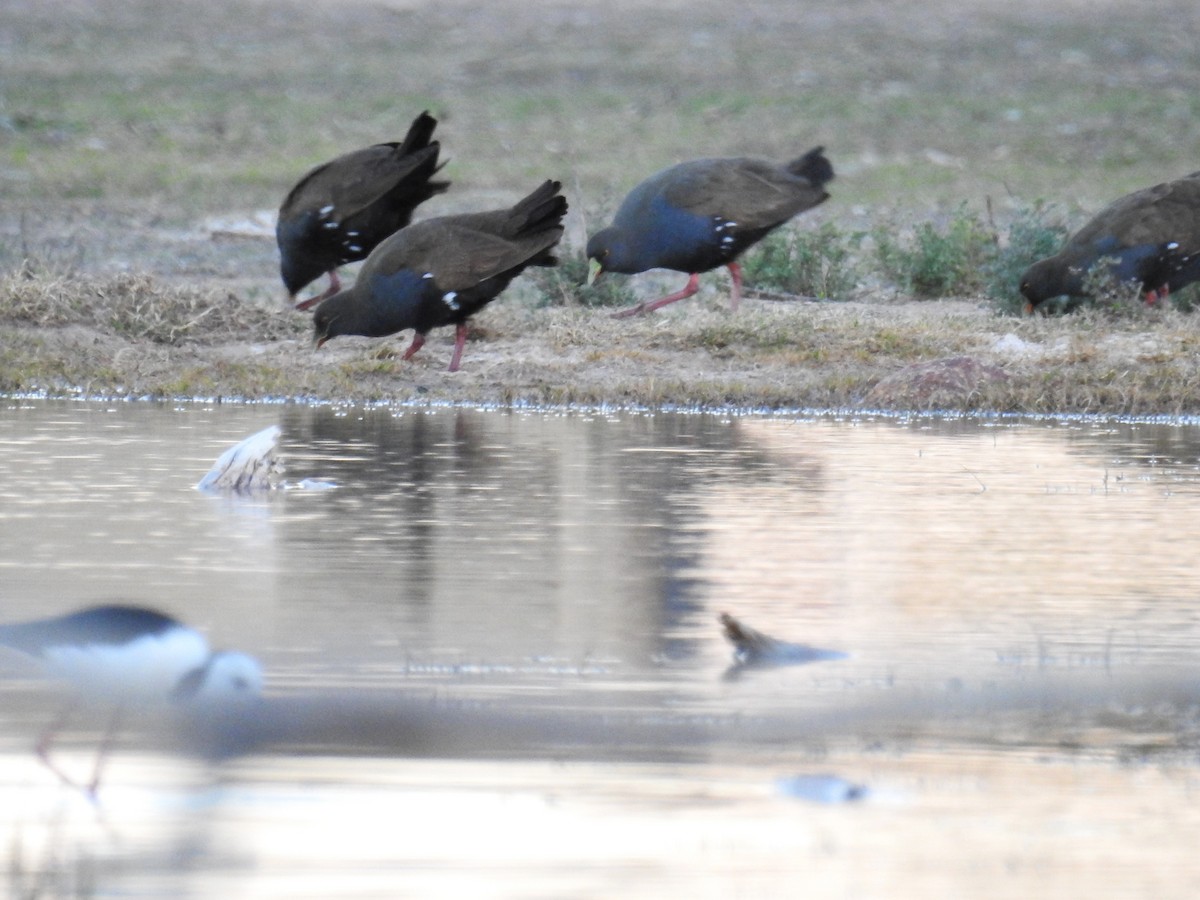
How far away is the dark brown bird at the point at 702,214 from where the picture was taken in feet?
49.8

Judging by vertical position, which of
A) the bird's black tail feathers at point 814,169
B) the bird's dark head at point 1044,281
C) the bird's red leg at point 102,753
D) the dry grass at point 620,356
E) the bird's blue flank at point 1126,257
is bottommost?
the bird's red leg at point 102,753

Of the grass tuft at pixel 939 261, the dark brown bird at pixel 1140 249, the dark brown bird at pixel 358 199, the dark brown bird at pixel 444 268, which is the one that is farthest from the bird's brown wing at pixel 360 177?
the dark brown bird at pixel 1140 249

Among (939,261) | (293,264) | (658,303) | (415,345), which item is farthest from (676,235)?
(939,261)

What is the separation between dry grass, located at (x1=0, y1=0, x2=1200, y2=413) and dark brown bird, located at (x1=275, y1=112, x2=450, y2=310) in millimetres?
598

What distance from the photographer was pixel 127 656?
18.1 ft

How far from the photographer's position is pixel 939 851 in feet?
16.2

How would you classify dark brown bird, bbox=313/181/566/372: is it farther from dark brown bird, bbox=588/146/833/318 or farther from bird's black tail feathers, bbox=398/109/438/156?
bird's black tail feathers, bbox=398/109/438/156

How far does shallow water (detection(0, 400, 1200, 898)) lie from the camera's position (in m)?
4.90

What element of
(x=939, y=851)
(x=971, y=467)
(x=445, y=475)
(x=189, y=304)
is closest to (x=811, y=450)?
(x=971, y=467)

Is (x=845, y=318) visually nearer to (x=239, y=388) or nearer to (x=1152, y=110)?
(x=239, y=388)

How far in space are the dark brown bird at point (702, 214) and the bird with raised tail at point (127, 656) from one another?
385 inches

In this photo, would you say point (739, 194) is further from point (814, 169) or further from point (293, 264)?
point (293, 264)

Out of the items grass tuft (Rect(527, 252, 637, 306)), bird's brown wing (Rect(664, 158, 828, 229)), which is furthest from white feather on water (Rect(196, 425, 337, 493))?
grass tuft (Rect(527, 252, 637, 306))

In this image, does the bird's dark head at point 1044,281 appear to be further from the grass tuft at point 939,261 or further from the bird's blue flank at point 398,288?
the bird's blue flank at point 398,288
